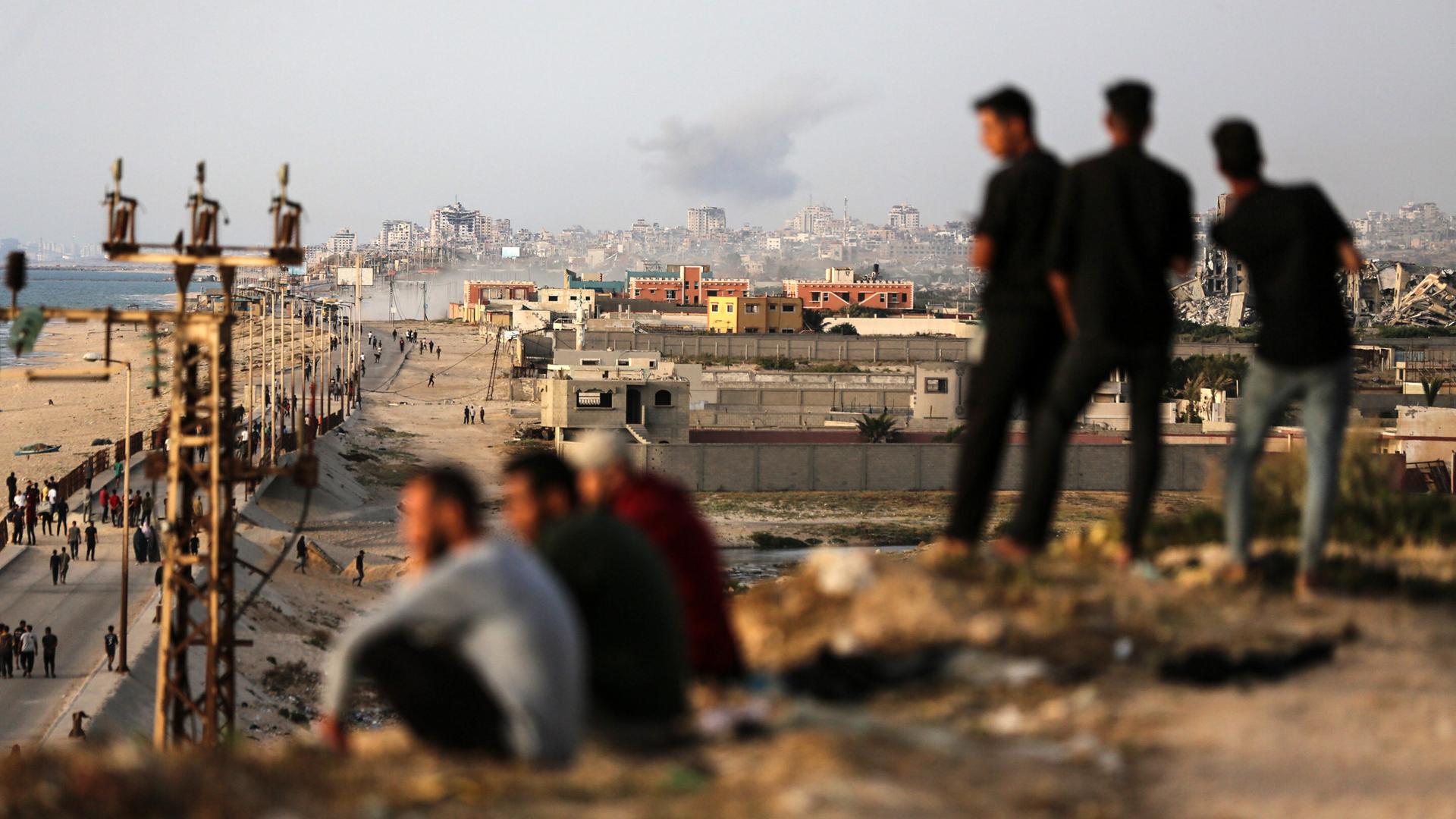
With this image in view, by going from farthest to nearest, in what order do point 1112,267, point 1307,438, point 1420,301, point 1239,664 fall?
point 1420,301
point 1307,438
point 1112,267
point 1239,664

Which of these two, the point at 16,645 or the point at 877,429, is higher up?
the point at 877,429

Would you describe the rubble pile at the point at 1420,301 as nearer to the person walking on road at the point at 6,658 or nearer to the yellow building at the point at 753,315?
the yellow building at the point at 753,315

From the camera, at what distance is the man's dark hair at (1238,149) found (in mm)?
6387

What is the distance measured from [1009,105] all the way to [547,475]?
8.78 ft

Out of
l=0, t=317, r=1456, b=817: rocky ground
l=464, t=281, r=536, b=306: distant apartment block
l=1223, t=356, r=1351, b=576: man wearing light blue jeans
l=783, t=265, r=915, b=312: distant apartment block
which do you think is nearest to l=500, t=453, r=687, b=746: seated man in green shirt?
l=0, t=317, r=1456, b=817: rocky ground

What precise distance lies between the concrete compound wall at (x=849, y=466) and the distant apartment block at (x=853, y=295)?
259 ft

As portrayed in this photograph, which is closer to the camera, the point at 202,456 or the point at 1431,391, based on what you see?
the point at 202,456

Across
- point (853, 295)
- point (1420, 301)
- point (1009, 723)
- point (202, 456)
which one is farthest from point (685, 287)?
point (1009, 723)

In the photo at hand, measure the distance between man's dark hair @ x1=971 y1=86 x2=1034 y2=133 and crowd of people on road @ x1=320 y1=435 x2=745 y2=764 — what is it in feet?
8.29

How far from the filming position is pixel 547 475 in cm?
504

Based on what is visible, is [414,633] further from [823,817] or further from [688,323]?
[688,323]

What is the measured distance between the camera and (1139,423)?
6516mm

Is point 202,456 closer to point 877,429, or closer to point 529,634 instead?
point 529,634

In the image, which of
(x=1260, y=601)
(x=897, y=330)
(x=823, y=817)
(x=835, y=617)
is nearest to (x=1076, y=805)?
(x=823, y=817)
